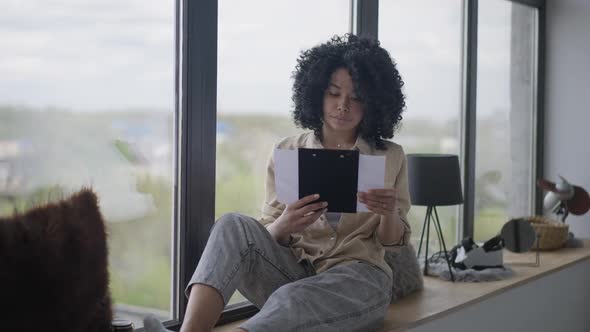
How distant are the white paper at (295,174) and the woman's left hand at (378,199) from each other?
0.01m

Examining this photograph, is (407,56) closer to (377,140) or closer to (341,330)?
(377,140)

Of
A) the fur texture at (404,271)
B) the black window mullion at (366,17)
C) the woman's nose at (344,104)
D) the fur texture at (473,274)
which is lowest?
the fur texture at (473,274)

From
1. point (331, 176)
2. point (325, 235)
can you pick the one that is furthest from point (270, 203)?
point (331, 176)

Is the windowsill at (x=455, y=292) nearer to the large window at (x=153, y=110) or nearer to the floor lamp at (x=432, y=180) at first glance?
the floor lamp at (x=432, y=180)

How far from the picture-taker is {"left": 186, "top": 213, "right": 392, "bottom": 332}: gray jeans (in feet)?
5.70

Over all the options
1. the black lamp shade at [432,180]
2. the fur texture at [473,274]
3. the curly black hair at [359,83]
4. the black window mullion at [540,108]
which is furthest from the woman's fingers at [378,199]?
the black window mullion at [540,108]

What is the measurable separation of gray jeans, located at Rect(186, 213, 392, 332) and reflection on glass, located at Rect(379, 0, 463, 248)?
40.7 inches

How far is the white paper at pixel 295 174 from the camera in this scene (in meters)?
1.92

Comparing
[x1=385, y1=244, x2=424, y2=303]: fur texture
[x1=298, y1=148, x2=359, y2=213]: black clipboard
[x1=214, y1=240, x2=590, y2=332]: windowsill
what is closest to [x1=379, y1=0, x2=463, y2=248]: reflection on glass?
[x1=214, y1=240, x2=590, y2=332]: windowsill

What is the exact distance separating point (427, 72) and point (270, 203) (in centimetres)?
135

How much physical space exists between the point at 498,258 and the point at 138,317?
63.9 inches

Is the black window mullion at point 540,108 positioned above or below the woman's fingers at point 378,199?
above

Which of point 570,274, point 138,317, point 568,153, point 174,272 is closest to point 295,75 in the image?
point 174,272

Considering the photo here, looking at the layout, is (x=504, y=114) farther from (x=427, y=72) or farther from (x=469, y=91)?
(x=427, y=72)
